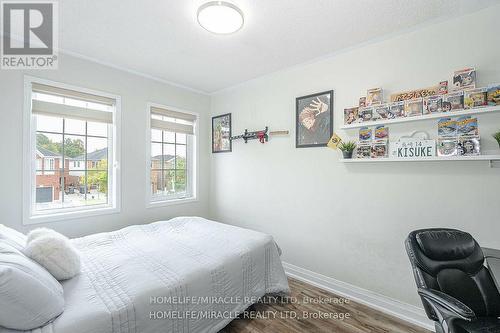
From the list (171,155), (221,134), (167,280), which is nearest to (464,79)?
(167,280)

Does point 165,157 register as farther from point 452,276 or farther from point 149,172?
point 452,276

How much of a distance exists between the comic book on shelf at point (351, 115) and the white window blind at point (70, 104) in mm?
2788

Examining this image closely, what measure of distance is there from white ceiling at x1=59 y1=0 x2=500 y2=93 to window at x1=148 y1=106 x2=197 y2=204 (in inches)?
30.2

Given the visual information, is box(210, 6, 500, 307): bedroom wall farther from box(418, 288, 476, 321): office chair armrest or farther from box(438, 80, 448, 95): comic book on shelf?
box(418, 288, 476, 321): office chair armrest

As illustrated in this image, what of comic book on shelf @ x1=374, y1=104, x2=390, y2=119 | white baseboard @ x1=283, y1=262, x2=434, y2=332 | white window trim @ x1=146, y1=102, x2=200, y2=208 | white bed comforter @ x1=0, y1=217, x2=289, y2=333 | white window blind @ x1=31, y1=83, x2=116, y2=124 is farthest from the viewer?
white window trim @ x1=146, y1=102, x2=200, y2=208

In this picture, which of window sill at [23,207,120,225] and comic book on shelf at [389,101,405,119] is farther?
window sill at [23,207,120,225]

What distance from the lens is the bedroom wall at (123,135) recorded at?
2.24 m

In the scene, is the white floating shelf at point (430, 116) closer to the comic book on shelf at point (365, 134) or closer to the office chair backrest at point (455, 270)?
the comic book on shelf at point (365, 134)

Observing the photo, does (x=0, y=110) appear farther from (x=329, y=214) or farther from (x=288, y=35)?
(x=329, y=214)

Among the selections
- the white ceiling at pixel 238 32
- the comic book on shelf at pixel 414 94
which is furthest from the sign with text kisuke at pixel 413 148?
the white ceiling at pixel 238 32

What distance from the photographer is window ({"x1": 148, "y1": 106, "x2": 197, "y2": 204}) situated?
337cm

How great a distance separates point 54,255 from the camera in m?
1.50

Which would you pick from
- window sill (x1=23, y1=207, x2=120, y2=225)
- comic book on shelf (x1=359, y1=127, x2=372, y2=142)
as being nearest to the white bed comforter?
window sill (x1=23, y1=207, x2=120, y2=225)

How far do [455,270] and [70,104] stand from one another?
12.5 feet
